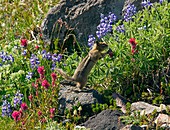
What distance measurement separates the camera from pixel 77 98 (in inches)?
269

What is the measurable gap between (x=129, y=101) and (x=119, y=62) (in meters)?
0.51

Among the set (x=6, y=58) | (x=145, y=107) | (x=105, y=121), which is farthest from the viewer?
(x=6, y=58)

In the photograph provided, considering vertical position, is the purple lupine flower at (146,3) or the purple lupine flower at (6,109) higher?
the purple lupine flower at (146,3)

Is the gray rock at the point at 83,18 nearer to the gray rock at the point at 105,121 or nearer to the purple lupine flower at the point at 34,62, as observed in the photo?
the purple lupine flower at the point at 34,62

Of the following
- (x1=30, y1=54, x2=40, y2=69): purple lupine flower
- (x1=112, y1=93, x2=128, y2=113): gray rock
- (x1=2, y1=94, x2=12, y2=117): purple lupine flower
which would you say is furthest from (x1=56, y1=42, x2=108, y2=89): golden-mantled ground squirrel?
(x1=30, y1=54, x2=40, y2=69): purple lupine flower

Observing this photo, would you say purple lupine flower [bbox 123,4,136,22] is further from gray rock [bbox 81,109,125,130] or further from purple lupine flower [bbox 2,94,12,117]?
purple lupine flower [bbox 2,94,12,117]

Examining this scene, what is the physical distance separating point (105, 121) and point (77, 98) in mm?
808

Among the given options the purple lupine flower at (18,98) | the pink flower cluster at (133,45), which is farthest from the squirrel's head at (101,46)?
Answer: the purple lupine flower at (18,98)

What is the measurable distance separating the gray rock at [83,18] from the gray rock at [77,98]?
5.71 ft

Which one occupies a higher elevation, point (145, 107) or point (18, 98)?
point (18, 98)

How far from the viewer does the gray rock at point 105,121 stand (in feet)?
19.8

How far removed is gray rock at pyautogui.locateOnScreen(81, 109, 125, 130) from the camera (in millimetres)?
6043

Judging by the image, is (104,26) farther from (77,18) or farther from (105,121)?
(105,121)

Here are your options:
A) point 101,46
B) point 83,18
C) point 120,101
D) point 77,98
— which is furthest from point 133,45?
point 83,18
